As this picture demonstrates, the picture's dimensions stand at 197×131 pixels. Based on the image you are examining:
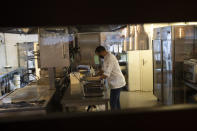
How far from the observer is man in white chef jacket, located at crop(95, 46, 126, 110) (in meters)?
3.14

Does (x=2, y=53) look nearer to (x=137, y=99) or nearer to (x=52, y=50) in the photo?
(x=137, y=99)

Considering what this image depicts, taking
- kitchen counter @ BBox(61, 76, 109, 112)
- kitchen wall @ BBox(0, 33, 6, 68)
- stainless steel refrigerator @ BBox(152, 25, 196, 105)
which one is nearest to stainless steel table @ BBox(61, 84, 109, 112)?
kitchen counter @ BBox(61, 76, 109, 112)

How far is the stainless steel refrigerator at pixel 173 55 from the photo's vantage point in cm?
384

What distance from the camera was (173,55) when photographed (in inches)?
153

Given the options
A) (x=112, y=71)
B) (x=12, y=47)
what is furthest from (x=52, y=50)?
(x=12, y=47)

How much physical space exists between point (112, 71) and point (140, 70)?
101 inches

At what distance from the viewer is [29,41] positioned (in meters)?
7.09

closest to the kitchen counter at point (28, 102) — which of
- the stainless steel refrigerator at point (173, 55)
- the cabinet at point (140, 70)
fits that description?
the stainless steel refrigerator at point (173, 55)
